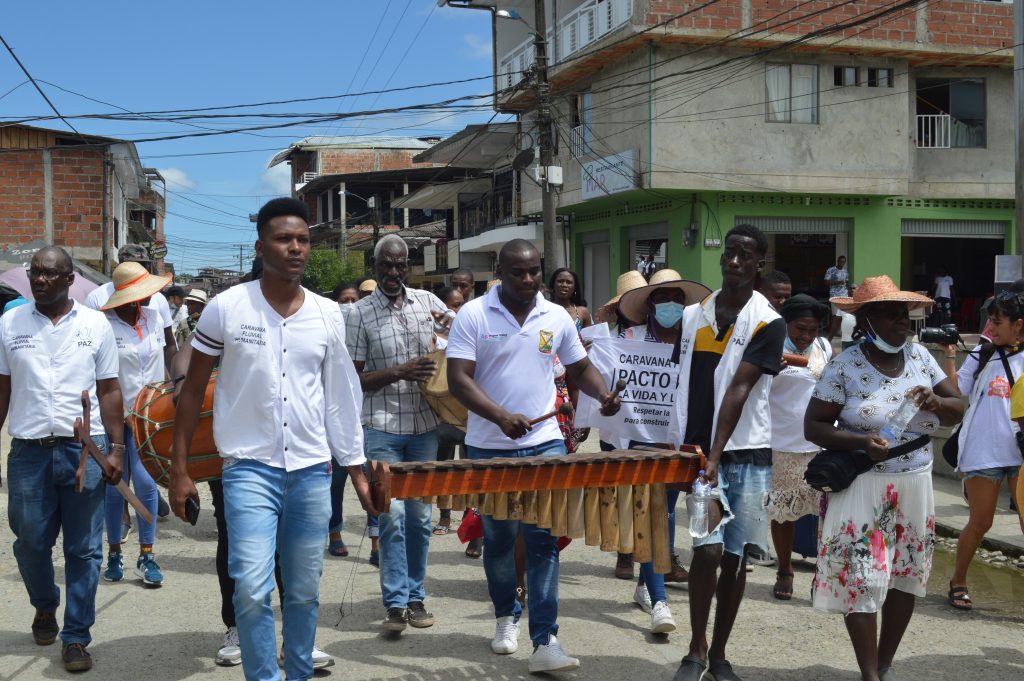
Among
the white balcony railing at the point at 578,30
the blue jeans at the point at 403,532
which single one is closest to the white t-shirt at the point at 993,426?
the blue jeans at the point at 403,532

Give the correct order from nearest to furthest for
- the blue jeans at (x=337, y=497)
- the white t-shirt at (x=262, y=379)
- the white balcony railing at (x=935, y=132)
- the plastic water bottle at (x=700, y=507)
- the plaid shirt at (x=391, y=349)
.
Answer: the white t-shirt at (x=262, y=379), the plastic water bottle at (x=700, y=507), the plaid shirt at (x=391, y=349), the blue jeans at (x=337, y=497), the white balcony railing at (x=935, y=132)

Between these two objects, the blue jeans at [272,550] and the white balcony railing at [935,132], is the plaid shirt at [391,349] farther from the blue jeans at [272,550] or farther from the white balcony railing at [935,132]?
the white balcony railing at [935,132]

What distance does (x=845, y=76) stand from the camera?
2623 centimetres

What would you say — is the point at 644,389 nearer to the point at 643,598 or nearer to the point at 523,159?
the point at 643,598

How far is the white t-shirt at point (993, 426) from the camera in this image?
6.35m

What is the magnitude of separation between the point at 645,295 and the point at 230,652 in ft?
10.1

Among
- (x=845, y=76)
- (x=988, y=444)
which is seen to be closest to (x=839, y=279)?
(x=845, y=76)

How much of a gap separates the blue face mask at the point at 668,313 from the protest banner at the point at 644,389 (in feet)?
0.47

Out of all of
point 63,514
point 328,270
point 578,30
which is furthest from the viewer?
point 328,270

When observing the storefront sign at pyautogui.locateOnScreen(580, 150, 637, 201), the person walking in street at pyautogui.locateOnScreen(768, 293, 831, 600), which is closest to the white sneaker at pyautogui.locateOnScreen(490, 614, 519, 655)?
the person walking in street at pyautogui.locateOnScreen(768, 293, 831, 600)

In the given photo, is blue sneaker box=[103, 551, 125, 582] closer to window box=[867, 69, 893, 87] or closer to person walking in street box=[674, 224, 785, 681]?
→ person walking in street box=[674, 224, 785, 681]

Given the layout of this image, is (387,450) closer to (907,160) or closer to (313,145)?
(907,160)

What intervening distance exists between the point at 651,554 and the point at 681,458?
0.50 m

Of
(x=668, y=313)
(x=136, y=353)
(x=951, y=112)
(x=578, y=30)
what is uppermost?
(x=578, y=30)
